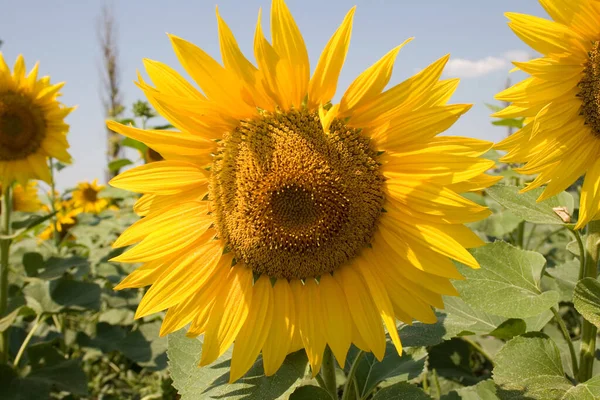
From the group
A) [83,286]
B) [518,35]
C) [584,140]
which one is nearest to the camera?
[518,35]

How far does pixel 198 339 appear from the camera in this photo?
1.83 m

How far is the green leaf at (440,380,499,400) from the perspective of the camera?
6.23ft

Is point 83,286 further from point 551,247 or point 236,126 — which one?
point 551,247

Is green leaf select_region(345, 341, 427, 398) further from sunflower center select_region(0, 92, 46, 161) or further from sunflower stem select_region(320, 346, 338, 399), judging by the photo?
sunflower center select_region(0, 92, 46, 161)

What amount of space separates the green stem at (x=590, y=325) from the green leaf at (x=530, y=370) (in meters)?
0.16

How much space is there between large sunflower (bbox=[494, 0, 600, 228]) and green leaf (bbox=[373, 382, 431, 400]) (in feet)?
2.21

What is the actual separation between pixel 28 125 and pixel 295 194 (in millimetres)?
3401

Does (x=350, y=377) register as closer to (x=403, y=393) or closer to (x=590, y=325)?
(x=403, y=393)

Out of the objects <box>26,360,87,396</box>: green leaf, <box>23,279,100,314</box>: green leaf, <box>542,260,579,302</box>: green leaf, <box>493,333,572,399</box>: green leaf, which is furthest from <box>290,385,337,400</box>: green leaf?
<box>23,279,100,314</box>: green leaf

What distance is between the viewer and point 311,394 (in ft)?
5.22

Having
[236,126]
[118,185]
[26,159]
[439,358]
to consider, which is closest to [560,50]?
[236,126]

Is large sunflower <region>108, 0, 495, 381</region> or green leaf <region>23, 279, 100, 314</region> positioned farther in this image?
green leaf <region>23, 279, 100, 314</region>

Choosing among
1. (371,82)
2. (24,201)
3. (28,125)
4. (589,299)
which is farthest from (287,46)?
(24,201)

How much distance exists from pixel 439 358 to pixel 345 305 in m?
1.53
